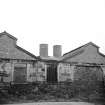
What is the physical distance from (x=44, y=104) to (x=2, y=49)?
6387 mm

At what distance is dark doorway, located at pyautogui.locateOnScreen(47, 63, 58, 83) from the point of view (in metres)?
20.2

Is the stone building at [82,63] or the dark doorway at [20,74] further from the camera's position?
the stone building at [82,63]

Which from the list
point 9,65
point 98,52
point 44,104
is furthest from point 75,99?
point 9,65

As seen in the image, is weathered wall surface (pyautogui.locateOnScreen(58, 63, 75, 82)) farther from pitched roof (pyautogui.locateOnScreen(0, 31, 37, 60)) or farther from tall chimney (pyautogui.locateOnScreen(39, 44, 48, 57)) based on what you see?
tall chimney (pyautogui.locateOnScreen(39, 44, 48, 57))

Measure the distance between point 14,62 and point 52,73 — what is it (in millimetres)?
3975

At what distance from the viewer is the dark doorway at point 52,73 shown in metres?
20.2

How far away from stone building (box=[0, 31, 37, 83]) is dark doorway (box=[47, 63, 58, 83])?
4.81ft

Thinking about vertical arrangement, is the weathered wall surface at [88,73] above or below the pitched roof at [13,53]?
below

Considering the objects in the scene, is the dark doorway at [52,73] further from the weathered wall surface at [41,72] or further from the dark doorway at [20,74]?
the dark doorway at [20,74]

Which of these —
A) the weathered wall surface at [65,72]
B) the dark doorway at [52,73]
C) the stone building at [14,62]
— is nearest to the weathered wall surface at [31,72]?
the stone building at [14,62]

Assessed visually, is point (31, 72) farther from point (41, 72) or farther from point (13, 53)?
point (13, 53)

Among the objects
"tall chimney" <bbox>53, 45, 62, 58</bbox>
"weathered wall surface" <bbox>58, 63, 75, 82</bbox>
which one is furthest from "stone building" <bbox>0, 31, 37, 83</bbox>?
"tall chimney" <bbox>53, 45, 62, 58</bbox>

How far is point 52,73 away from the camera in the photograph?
2041 centimetres

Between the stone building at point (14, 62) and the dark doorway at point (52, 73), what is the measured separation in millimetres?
1465
